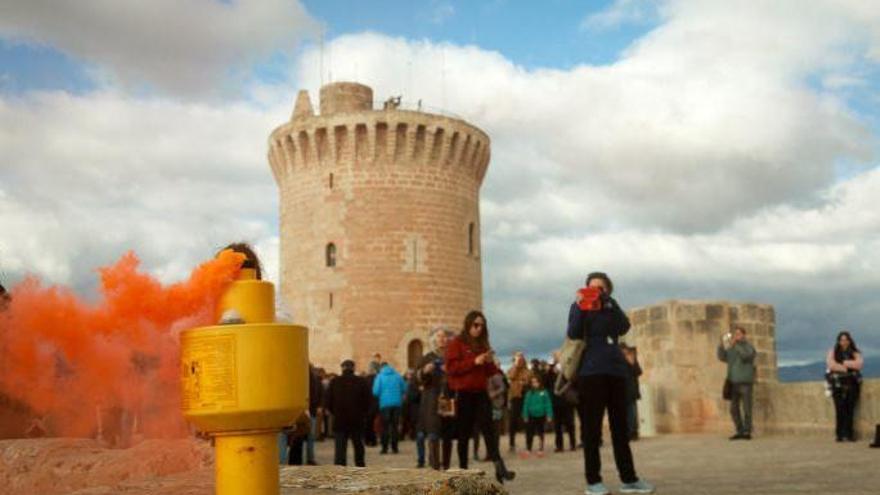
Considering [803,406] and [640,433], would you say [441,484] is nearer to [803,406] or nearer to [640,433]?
[803,406]

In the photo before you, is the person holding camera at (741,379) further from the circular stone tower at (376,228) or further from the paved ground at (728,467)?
the circular stone tower at (376,228)

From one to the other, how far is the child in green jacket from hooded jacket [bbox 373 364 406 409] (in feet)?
7.63

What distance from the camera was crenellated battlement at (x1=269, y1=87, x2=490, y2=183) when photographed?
28.5 m

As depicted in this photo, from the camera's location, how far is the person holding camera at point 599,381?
640 cm

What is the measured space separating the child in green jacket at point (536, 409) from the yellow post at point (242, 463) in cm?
1042

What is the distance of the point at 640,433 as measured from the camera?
1526 centimetres

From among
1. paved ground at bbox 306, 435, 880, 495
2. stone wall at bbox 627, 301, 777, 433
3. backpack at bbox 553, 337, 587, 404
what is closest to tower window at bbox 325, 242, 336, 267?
stone wall at bbox 627, 301, 777, 433

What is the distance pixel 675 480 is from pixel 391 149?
21562 millimetres

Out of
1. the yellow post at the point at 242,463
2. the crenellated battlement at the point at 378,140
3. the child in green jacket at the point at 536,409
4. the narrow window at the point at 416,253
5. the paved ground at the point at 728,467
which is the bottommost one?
the paved ground at the point at 728,467

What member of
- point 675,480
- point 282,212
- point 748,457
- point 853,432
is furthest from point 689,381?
point 282,212

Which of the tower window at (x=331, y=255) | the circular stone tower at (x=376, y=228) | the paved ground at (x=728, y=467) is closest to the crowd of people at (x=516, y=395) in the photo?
the paved ground at (x=728, y=467)

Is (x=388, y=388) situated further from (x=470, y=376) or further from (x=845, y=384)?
(x=470, y=376)

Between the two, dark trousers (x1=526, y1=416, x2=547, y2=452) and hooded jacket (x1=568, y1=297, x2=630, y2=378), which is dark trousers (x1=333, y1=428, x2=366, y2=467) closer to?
dark trousers (x1=526, y1=416, x2=547, y2=452)

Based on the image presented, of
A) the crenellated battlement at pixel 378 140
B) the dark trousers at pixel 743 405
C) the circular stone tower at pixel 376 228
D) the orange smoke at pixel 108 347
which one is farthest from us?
the crenellated battlement at pixel 378 140
